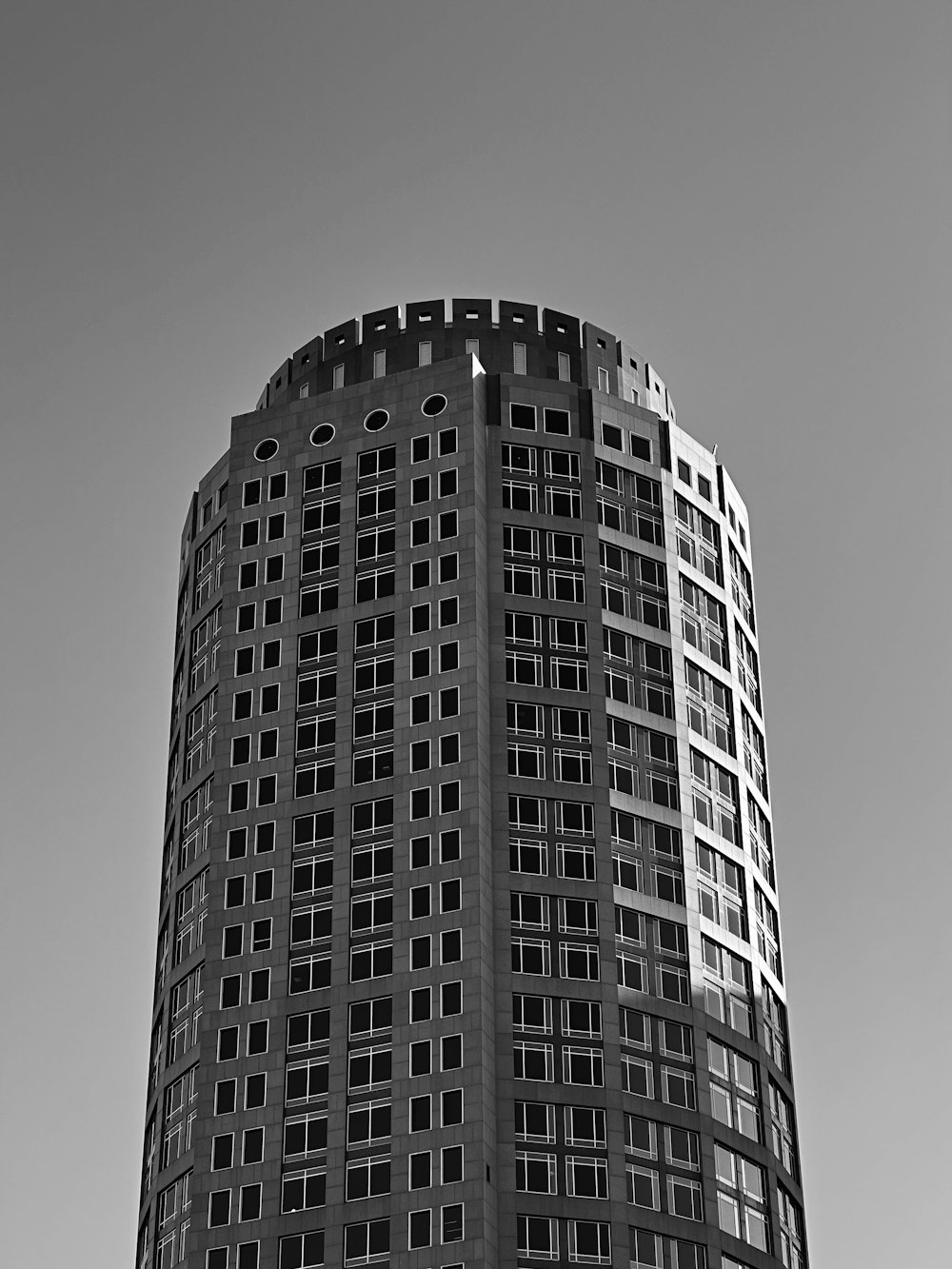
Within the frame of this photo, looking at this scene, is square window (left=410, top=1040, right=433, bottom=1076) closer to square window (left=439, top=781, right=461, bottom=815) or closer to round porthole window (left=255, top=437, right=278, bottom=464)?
square window (left=439, top=781, right=461, bottom=815)

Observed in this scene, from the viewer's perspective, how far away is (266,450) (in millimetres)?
146000

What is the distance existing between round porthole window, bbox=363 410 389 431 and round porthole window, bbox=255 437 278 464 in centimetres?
662

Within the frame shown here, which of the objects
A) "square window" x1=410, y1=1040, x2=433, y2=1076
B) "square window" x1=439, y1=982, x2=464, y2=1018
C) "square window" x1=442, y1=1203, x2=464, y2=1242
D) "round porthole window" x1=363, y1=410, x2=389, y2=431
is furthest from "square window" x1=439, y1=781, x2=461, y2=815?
"round porthole window" x1=363, y1=410, x2=389, y2=431

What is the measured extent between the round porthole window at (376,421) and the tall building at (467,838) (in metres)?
0.39

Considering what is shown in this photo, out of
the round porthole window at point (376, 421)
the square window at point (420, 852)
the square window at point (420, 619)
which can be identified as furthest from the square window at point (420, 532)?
the square window at point (420, 852)

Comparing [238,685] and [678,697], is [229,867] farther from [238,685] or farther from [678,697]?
[678,697]

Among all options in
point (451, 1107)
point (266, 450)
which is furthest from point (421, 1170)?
point (266, 450)

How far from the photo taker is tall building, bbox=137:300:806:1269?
4747 inches

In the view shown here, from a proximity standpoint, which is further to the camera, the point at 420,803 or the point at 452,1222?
the point at 420,803

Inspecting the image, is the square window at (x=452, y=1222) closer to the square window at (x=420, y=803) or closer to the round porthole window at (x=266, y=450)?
the square window at (x=420, y=803)

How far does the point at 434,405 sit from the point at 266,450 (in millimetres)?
11900

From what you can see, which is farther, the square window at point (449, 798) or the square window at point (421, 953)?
the square window at point (449, 798)

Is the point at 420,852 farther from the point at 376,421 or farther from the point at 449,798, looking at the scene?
the point at 376,421

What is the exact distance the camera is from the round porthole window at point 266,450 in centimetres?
14562
